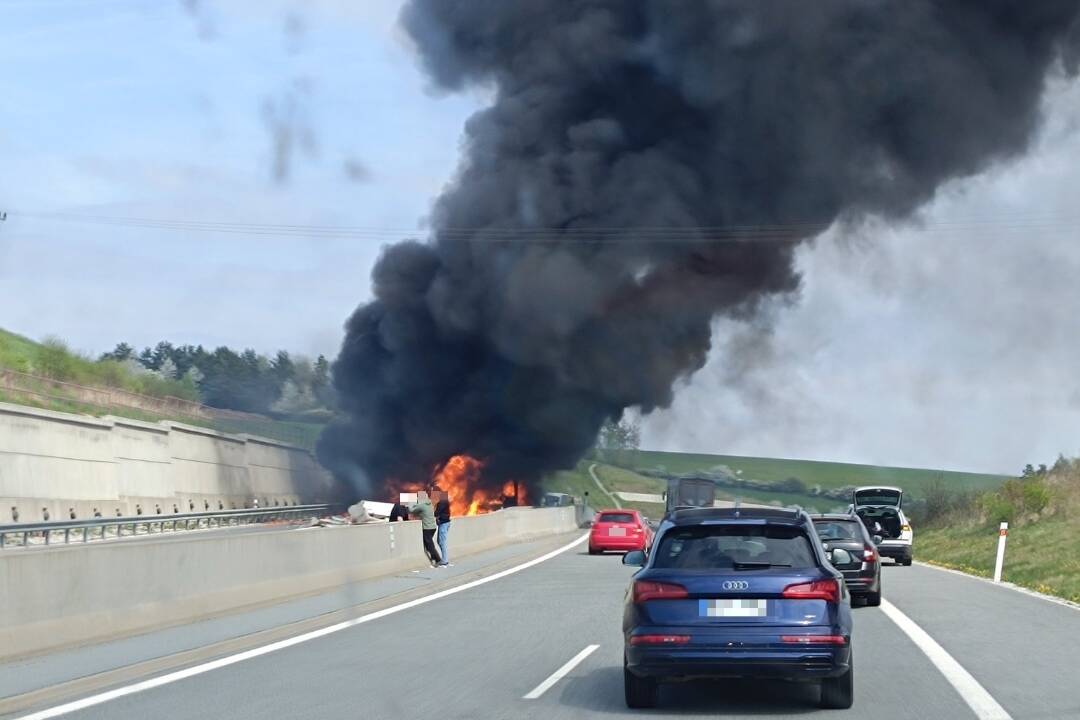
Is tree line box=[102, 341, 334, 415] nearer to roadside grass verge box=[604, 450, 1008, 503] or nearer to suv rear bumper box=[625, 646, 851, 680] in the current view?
roadside grass verge box=[604, 450, 1008, 503]

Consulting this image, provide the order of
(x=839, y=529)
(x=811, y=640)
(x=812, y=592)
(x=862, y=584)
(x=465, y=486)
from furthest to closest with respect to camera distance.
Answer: (x=465, y=486) < (x=839, y=529) < (x=862, y=584) < (x=812, y=592) < (x=811, y=640)

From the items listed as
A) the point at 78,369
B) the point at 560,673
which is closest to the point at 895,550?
the point at 560,673

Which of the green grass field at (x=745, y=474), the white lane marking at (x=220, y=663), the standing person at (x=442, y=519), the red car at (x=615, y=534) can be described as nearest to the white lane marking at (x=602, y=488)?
the green grass field at (x=745, y=474)

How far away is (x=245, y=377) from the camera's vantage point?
14388 centimetres

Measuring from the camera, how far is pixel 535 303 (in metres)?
56.0

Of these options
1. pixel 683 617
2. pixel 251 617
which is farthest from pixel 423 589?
pixel 683 617

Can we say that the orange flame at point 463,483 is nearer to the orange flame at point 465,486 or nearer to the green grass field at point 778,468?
the orange flame at point 465,486

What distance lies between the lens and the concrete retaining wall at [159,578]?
12328mm

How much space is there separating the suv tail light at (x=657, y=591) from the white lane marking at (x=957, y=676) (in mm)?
2200

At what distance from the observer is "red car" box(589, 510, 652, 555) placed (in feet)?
122

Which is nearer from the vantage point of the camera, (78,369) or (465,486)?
(465,486)

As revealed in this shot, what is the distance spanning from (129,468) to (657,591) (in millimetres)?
45618

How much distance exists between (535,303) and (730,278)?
26.1 ft

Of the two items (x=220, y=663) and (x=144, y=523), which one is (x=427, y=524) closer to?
(x=220, y=663)
